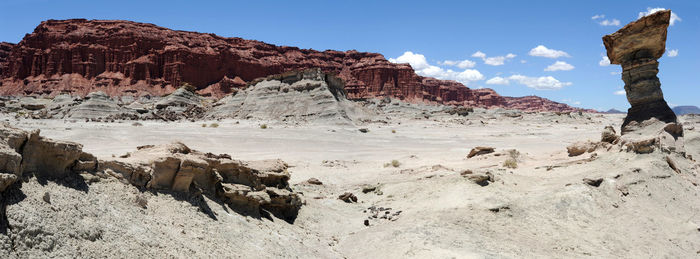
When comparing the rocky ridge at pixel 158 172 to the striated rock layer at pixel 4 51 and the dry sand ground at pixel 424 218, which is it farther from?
the striated rock layer at pixel 4 51

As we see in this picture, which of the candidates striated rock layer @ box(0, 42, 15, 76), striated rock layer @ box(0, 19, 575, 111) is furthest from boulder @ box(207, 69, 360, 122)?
striated rock layer @ box(0, 42, 15, 76)

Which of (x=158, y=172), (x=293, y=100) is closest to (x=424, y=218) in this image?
(x=158, y=172)

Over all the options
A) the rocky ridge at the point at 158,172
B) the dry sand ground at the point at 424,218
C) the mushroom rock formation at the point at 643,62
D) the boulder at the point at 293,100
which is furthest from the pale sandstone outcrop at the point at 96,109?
the mushroom rock formation at the point at 643,62

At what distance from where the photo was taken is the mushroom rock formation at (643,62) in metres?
13.8

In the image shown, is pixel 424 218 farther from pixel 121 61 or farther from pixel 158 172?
pixel 121 61

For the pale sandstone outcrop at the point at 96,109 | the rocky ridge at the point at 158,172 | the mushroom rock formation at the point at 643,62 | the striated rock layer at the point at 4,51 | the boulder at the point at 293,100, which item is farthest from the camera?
the striated rock layer at the point at 4,51

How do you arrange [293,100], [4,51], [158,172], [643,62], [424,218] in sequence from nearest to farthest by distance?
[158,172]
[424,218]
[643,62]
[293,100]
[4,51]

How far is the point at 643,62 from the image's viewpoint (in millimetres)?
14352

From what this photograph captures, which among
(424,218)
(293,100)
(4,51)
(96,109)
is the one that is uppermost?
(4,51)

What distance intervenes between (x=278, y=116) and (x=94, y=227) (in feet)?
112

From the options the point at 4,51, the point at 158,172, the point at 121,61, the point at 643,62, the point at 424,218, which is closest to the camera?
the point at 158,172

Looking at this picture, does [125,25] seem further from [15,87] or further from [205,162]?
[205,162]

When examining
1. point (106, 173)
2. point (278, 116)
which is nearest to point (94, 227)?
point (106, 173)

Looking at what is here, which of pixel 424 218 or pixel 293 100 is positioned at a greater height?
pixel 293 100
